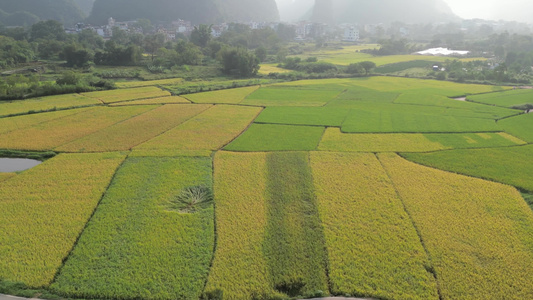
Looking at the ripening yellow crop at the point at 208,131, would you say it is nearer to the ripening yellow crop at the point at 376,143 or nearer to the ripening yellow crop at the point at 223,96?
the ripening yellow crop at the point at 223,96

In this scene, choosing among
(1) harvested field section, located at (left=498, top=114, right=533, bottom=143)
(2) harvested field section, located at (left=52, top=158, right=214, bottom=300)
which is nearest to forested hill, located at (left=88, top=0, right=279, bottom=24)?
(1) harvested field section, located at (left=498, top=114, right=533, bottom=143)

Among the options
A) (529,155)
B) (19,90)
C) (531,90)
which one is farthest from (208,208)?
(531,90)

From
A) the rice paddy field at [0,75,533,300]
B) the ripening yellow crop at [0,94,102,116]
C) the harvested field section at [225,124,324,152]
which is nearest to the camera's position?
the rice paddy field at [0,75,533,300]

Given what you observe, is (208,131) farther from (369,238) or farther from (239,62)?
(239,62)

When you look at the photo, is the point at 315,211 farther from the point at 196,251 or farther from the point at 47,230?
the point at 47,230

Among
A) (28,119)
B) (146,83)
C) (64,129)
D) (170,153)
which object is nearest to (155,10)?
(146,83)

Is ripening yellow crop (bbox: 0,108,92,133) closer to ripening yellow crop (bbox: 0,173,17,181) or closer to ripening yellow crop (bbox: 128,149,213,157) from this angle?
ripening yellow crop (bbox: 0,173,17,181)
